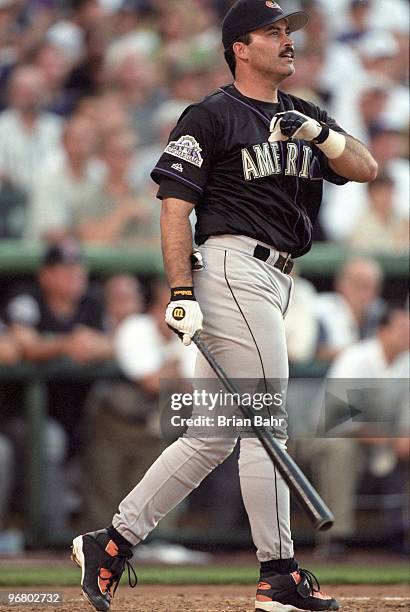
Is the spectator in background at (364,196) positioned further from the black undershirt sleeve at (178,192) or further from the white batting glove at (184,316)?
the white batting glove at (184,316)

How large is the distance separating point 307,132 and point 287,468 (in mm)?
1026

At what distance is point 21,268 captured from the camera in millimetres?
6852

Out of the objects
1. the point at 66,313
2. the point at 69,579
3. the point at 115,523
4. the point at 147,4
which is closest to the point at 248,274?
the point at 115,523

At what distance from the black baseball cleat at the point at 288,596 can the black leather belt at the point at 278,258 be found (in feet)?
3.13

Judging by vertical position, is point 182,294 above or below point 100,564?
above

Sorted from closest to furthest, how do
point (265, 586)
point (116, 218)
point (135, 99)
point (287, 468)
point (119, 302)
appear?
1. point (287, 468)
2. point (265, 586)
3. point (119, 302)
4. point (116, 218)
5. point (135, 99)

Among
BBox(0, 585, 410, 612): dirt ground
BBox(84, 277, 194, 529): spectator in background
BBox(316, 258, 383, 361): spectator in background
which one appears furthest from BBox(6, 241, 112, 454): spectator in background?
BBox(0, 585, 410, 612): dirt ground

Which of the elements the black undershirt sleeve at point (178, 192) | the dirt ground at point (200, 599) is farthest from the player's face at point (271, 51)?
the dirt ground at point (200, 599)

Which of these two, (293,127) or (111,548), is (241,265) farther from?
(111,548)

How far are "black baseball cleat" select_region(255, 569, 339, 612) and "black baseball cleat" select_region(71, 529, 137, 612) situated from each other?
17.6 inches

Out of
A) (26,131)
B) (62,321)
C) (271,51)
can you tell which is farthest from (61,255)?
(271,51)

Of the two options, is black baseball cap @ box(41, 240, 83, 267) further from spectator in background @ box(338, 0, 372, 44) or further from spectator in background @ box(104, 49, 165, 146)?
spectator in background @ box(338, 0, 372, 44)

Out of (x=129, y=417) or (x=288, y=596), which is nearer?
(x=288, y=596)

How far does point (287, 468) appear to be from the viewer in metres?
3.31
